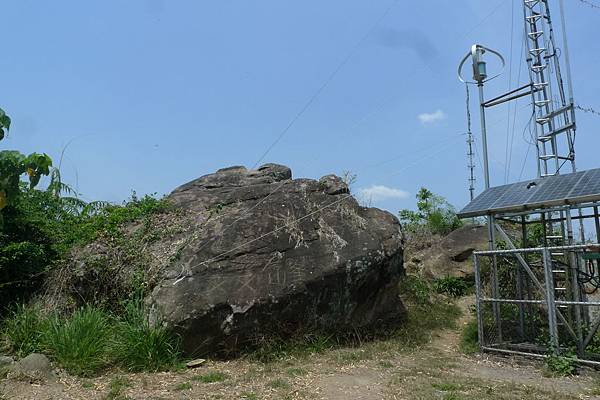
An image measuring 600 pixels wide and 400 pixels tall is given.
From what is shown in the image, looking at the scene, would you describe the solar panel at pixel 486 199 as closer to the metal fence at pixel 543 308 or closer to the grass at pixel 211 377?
the metal fence at pixel 543 308

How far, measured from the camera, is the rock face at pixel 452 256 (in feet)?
44.4

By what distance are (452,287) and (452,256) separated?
1.24 meters

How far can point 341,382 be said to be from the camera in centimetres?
679

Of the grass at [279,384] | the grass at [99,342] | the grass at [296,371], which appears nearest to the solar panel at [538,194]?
the grass at [296,371]

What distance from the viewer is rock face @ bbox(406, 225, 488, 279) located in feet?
44.4

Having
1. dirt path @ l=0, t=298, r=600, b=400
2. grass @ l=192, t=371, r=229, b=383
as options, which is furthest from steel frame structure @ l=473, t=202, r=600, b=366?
grass @ l=192, t=371, r=229, b=383

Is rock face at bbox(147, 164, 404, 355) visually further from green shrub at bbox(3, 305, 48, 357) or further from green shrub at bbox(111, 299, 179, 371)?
green shrub at bbox(3, 305, 48, 357)

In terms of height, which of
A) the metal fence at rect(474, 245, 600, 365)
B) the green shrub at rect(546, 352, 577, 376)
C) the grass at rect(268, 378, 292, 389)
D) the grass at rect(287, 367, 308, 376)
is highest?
the metal fence at rect(474, 245, 600, 365)

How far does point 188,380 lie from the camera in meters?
6.92

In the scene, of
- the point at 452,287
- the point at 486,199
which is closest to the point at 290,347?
the point at 486,199

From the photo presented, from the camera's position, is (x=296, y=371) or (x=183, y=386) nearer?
(x=183, y=386)

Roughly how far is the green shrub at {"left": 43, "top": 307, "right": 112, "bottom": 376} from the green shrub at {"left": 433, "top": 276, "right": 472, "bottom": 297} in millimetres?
7832

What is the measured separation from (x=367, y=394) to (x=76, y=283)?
212 inches

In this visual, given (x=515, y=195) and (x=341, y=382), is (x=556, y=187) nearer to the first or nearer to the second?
(x=515, y=195)
